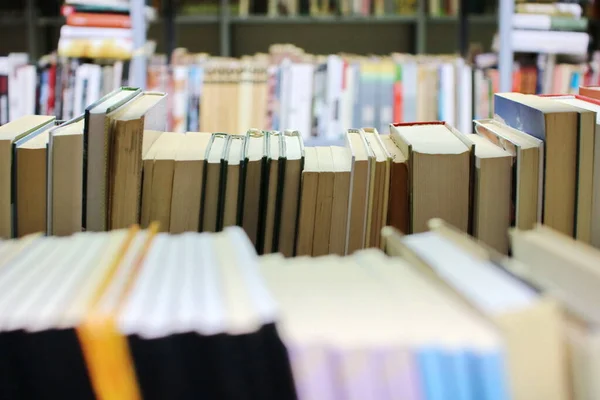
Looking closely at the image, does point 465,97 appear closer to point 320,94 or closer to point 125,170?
point 320,94

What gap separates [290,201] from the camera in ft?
2.58

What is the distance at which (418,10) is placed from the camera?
2.96 m

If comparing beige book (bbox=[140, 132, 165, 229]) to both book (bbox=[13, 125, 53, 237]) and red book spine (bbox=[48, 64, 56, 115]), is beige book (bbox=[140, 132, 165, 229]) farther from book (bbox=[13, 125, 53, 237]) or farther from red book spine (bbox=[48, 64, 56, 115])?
red book spine (bbox=[48, 64, 56, 115])

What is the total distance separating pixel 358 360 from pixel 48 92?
237 centimetres

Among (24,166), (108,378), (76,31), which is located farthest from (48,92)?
(108,378)

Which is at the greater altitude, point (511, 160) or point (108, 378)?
point (511, 160)

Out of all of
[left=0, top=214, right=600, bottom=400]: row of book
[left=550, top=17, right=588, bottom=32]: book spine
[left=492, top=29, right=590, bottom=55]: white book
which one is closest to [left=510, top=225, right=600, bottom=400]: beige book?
[left=0, top=214, right=600, bottom=400]: row of book

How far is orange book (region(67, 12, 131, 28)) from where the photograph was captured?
2.39 m

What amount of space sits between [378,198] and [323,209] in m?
0.07

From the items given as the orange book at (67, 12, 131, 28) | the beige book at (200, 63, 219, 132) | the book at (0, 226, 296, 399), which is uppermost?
the orange book at (67, 12, 131, 28)

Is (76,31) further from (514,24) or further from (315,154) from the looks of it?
(315,154)

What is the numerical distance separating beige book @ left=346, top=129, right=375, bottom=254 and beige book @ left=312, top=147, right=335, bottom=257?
26 mm

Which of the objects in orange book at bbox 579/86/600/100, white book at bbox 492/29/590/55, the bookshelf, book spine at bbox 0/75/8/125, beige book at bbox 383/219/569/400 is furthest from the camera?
the bookshelf

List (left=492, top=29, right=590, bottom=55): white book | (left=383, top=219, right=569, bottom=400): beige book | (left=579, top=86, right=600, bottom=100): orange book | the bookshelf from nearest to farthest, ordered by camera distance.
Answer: (left=383, top=219, right=569, bottom=400): beige book
(left=579, top=86, right=600, bottom=100): orange book
(left=492, top=29, right=590, bottom=55): white book
the bookshelf
